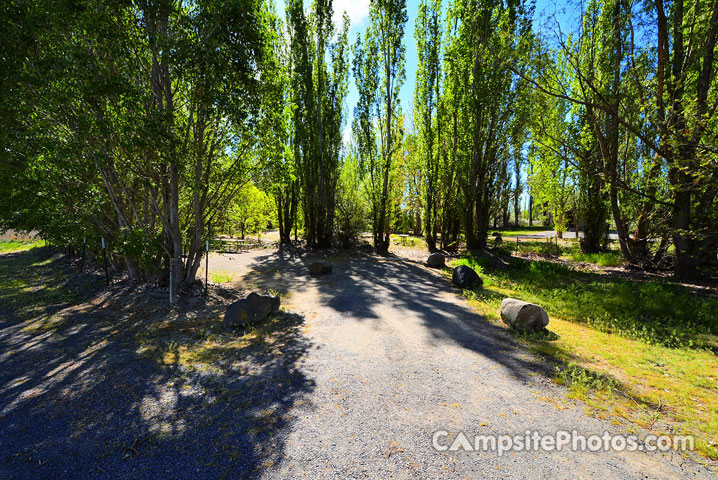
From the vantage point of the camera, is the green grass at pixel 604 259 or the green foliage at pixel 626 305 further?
the green grass at pixel 604 259

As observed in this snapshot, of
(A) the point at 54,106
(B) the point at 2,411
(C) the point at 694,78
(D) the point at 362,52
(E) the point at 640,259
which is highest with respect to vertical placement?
(D) the point at 362,52

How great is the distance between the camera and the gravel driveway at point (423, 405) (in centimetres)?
256

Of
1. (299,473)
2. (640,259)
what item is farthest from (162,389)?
(640,259)

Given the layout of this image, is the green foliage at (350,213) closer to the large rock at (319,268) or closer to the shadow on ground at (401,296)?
the shadow on ground at (401,296)

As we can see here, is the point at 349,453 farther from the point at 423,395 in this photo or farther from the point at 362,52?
the point at 362,52

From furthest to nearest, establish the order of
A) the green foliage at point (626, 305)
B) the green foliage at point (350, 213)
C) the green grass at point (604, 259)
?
the green foliage at point (350, 213) → the green grass at point (604, 259) → the green foliage at point (626, 305)

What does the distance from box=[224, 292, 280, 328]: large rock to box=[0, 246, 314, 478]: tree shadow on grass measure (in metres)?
0.23

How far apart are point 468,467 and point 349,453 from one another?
106cm

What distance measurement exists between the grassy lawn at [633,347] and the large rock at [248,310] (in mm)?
4969

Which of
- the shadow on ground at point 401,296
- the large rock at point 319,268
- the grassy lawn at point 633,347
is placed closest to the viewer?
the grassy lawn at point 633,347

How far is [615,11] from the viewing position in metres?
10.0

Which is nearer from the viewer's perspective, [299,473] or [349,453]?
[299,473]

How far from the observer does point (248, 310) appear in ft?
21.0

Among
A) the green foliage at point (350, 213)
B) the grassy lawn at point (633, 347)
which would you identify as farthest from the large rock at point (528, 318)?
the green foliage at point (350, 213)
